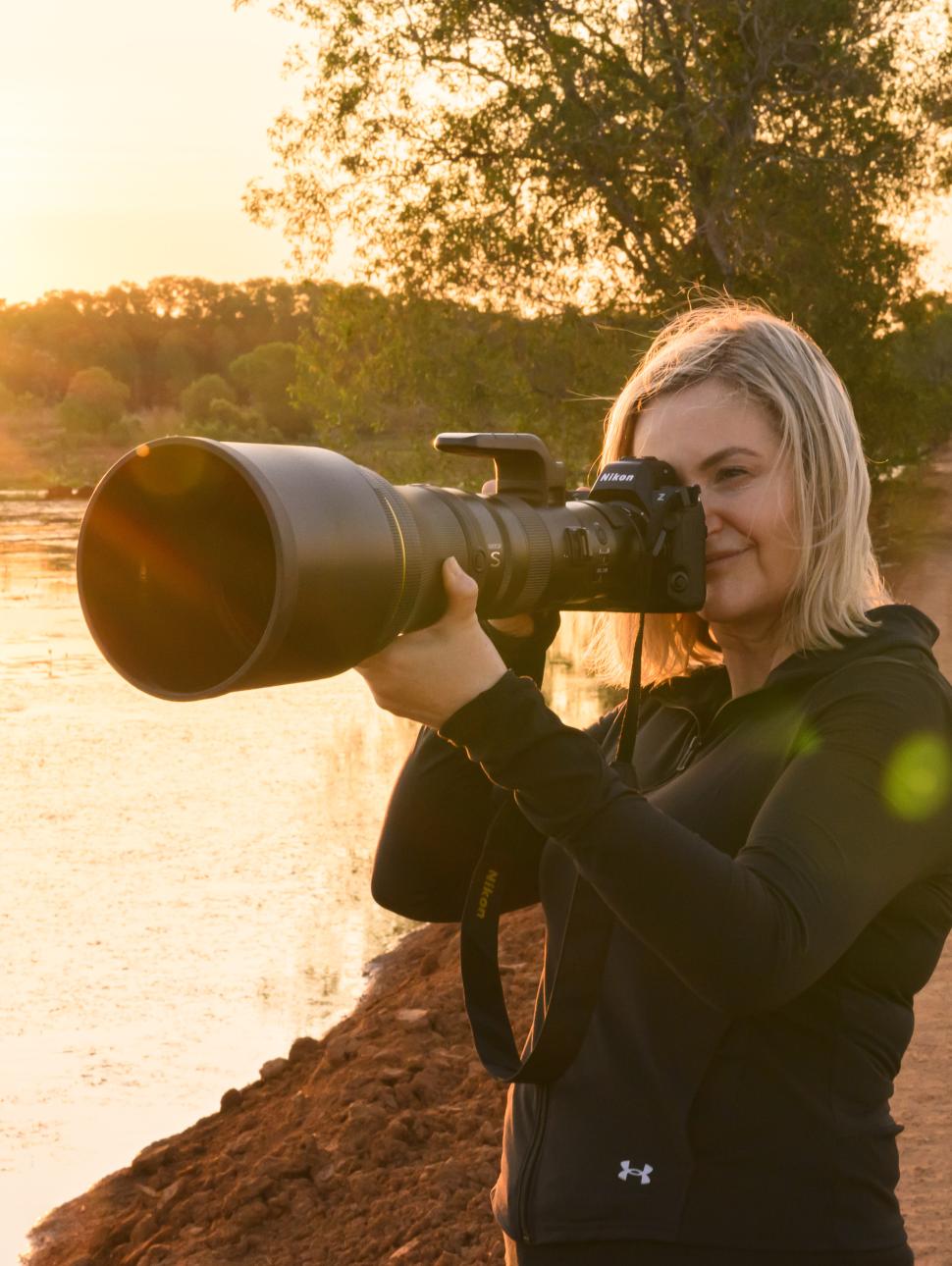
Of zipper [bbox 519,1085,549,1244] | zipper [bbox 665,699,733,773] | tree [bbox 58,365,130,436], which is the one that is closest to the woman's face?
zipper [bbox 665,699,733,773]

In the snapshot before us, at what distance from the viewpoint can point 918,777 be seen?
1.43 meters

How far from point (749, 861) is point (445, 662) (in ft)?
1.11

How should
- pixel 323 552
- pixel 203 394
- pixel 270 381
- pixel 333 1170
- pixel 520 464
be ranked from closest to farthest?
pixel 323 552
pixel 520 464
pixel 333 1170
pixel 270 381
pixel 203 394

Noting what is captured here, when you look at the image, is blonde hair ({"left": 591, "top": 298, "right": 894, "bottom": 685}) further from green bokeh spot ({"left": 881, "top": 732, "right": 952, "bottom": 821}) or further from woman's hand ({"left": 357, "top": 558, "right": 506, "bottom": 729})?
woman's hand ({"left": 357, "top": 558, "right": 506, "bottom": 729})

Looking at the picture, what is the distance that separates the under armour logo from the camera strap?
133mm

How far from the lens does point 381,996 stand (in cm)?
606

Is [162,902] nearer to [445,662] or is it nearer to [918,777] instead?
[445,662]

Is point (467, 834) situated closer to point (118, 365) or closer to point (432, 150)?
point (432, 150)

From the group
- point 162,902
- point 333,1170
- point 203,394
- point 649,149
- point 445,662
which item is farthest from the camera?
point 203,394

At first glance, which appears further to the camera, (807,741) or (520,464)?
(520,464)

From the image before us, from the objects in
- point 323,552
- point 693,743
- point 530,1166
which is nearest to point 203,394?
point 693,743

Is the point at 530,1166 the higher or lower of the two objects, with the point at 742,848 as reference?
lower

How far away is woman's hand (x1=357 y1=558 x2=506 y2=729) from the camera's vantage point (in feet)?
4.66

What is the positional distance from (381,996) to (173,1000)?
0.90m
